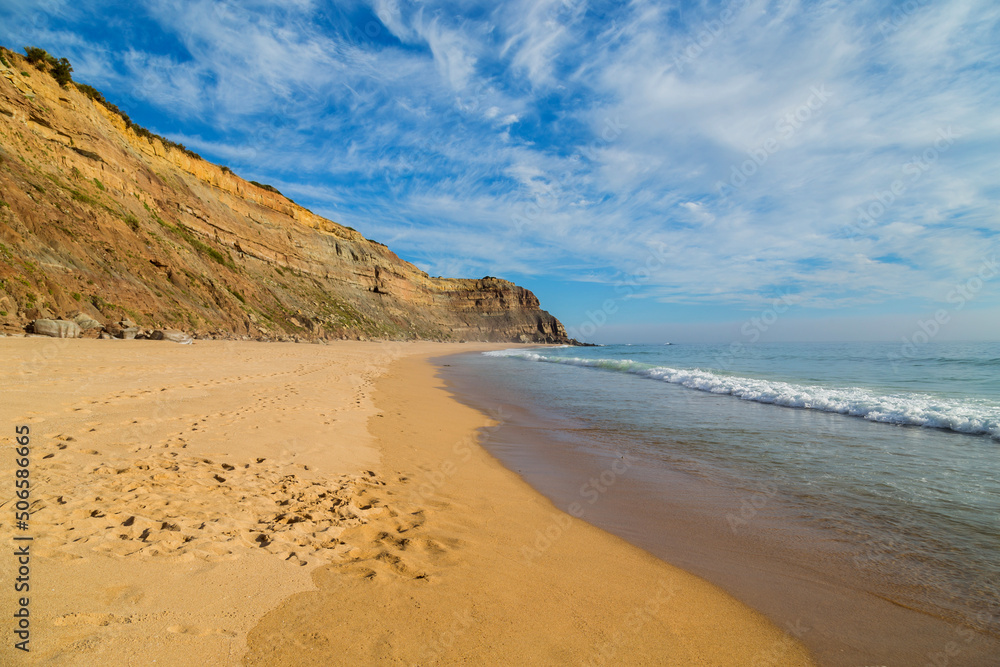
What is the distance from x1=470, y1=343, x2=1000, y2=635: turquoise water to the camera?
10.9 ft

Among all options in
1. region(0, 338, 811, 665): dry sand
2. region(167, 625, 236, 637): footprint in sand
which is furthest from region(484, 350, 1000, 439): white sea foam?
region(167, 625, 236, 637): footprint in sand

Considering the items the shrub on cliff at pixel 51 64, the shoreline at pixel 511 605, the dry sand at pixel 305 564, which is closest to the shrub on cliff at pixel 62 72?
the shrub on cliff at pixel 51 64

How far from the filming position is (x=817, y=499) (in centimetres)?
468

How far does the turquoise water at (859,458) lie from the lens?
332cm

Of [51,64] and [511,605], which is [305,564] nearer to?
[511,605]

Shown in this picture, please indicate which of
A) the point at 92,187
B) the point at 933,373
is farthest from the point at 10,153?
the point at 933,373

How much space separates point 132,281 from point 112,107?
19.3m

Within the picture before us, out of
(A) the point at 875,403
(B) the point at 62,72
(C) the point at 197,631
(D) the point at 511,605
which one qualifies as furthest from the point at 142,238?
(A) the point at 875,403

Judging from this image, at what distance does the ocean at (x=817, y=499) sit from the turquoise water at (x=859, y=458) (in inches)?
0.9

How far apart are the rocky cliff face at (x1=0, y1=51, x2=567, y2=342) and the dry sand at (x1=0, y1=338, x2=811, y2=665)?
12.3m

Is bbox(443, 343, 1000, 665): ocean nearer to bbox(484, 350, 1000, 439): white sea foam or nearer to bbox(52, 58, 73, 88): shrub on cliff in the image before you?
bbox(484, 350, 1000, 439): white sea foam

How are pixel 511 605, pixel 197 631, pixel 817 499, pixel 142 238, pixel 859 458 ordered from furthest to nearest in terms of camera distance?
pixel 142 238 < pixel 859 458 < pixel 817 499 < pixel 511 605 < pixel 197 631

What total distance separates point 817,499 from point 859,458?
2.35 meters

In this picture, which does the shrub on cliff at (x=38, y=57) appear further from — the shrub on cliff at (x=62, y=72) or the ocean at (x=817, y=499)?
the ocean at (x=817, y=499)
